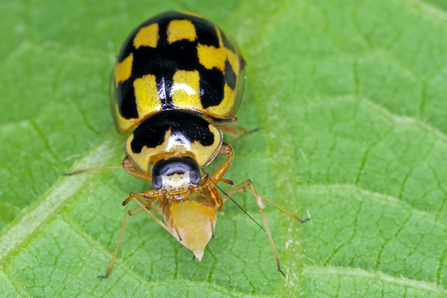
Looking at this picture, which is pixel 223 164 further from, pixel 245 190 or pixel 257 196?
pixel 257 196

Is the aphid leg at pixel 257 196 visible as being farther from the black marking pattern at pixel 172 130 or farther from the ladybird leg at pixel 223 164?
the black marking pattern at pixel 172 130

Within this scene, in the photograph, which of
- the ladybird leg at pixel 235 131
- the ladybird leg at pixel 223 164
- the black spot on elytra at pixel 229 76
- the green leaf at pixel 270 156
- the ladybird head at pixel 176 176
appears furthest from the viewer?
the ladybird leg at pixel 235 131

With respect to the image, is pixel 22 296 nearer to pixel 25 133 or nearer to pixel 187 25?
pixel 25 133

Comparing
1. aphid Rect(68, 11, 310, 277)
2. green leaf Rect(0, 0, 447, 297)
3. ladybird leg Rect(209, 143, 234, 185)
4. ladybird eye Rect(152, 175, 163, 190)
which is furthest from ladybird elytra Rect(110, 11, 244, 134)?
ladybird eye Rect(152, 175, 163, 190)

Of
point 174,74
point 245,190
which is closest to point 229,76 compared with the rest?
point 174,74

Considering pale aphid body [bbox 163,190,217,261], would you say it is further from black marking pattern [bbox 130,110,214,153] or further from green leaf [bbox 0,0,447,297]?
black marking pattern [bbox 130,110,214,153]

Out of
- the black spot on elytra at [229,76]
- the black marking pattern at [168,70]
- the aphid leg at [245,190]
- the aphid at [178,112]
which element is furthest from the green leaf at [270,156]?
the black marking pattern at [168,70]

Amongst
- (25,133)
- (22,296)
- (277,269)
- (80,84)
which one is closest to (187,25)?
(80,84)

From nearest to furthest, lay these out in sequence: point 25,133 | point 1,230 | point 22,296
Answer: point 22,296 < point 1,230 < point 25,133
